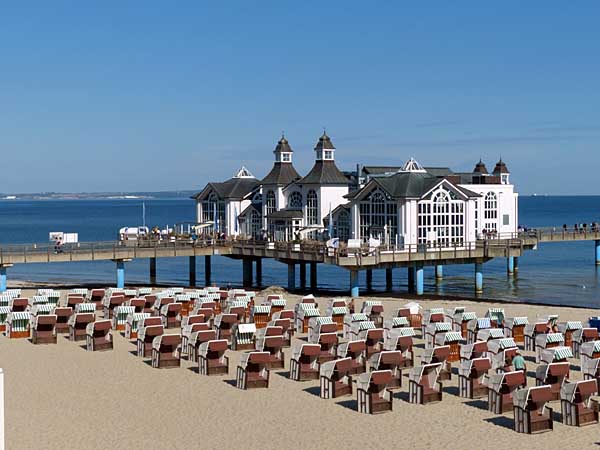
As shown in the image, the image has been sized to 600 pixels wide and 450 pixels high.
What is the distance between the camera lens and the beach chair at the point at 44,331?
22.0 m

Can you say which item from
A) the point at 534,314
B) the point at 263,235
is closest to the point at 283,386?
the point at 534,314

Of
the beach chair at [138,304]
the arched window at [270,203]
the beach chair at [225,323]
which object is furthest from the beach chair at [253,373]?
the arched window at [270,203]

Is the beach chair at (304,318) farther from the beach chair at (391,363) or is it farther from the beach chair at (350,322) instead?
the beach chair at (391,363)

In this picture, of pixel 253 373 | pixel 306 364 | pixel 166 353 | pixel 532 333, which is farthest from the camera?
pixel 532 333

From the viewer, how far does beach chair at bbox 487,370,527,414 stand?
50.6 feet

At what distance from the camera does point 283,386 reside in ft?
57.6

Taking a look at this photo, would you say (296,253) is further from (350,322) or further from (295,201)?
(350,322)

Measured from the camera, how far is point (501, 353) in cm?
1736

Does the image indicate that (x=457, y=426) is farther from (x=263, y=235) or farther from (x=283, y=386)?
(x=263, y=235)

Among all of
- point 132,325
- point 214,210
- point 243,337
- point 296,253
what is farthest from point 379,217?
point 243,337

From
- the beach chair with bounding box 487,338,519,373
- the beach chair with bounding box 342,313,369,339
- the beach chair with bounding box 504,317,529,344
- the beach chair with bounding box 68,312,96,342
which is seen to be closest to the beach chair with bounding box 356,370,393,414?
the beach chair with bounding box 487,338,519,373

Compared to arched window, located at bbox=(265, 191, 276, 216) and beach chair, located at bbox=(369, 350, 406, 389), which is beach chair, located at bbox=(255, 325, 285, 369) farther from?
arched window, located at bbox=(265, 191, 276, 216)

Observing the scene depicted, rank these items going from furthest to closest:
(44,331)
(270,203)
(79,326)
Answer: (270,203) < (79,326) < (44,331)

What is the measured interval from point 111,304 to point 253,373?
999cm
